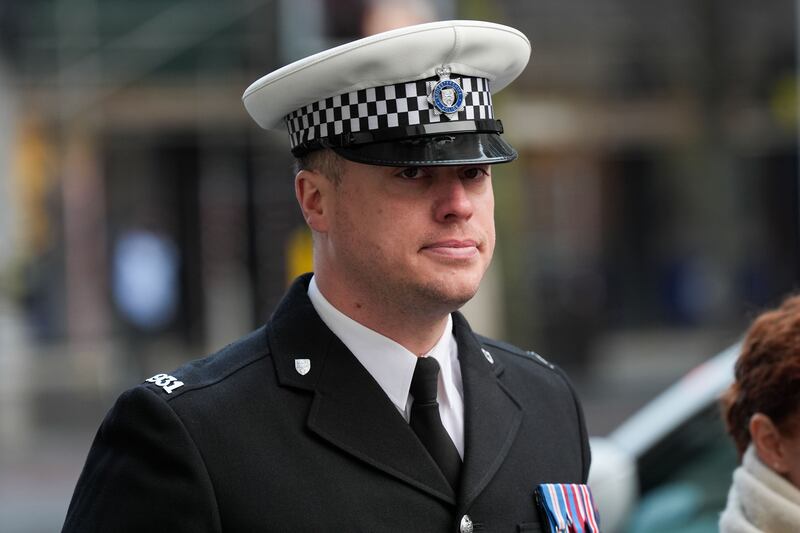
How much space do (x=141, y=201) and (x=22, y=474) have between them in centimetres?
847

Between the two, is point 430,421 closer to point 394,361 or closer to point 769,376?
point 394,361

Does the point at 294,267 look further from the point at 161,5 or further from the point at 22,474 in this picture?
the point at 161,5

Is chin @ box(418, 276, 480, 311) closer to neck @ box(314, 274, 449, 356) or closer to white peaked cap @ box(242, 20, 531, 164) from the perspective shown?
neck @ box(314, 274, 449, 356)

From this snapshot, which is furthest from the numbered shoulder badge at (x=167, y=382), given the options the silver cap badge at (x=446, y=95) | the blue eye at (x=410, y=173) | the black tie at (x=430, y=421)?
the silver cap badge at (x=446, y=95)

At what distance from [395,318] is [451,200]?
0.24 m

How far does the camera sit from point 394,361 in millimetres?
2439

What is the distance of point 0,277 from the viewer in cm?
1410

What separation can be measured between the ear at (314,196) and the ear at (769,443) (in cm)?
109

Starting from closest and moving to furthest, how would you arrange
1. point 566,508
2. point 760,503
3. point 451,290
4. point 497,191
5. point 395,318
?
point 451,290, point 395,318, point 566,508, point 760,503, point 497,191

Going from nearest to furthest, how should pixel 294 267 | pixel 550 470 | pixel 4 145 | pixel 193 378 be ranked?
1. pixel 193 378
2. pixel 550 470
3. pixel 294 267
4. pixel 4 145

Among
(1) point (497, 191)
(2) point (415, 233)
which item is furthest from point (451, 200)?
(1) point (497, 191)

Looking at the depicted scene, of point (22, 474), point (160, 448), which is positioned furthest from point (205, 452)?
point (22, 474)

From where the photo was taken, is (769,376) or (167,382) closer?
(167,382)

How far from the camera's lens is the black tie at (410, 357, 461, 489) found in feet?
7.99
